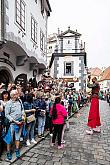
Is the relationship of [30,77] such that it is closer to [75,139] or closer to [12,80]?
Result: [12,80]

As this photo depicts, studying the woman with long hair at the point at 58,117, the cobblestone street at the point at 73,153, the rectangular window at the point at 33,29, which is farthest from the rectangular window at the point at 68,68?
the woman with long hair at the point at 58,117

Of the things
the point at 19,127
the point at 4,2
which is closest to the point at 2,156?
the point at 19,127

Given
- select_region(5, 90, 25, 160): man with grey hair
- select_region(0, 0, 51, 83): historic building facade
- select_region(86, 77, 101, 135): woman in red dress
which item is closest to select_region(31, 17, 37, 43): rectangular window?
select_region(0, 0, 51, 83): historic building facade

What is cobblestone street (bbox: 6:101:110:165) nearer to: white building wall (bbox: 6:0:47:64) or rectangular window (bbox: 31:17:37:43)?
white building wall (bbox: 6:0:47:64)

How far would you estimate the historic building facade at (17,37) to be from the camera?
787 centimetres

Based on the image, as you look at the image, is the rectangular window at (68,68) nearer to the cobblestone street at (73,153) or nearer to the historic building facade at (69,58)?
the historic building facade at (69,58)

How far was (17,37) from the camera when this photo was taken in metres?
8.59

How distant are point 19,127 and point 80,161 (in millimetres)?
1825

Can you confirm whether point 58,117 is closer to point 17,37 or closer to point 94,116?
point 94,116

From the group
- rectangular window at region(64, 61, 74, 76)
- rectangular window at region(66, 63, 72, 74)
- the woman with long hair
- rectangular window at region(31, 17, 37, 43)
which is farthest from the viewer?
rectangular window at region(66, 63, 72, 74)

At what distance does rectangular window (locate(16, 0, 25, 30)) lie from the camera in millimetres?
9703

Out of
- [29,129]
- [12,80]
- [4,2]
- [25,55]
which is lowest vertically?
[29,129]

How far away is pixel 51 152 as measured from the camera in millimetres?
5945

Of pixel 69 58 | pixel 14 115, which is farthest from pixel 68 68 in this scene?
pixel 14 115
